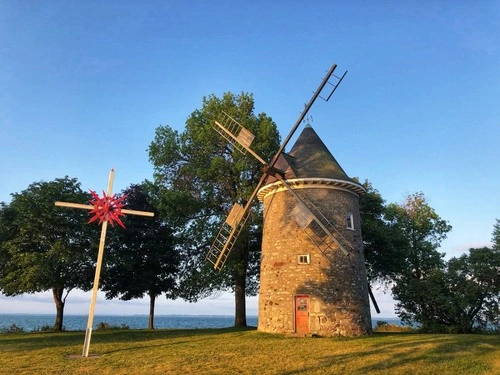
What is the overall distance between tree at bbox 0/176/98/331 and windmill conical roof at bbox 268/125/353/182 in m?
13.8

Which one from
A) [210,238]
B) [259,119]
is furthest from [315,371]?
[259,119]

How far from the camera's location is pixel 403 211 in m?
37.7

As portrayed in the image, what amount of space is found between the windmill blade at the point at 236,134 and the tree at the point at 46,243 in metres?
11.0

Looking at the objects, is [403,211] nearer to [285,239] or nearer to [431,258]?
[431,258]

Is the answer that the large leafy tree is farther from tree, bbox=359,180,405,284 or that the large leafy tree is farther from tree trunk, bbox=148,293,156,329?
tree, bbox=359,180,405,284

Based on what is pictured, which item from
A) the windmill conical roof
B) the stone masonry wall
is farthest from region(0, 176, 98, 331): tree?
the windmill conical roof

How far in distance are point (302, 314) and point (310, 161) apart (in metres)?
9.41

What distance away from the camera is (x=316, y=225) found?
72.6 feet

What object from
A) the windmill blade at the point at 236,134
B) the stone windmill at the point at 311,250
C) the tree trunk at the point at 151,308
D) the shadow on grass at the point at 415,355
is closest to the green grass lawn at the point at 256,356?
the shadow on grass at the point at 415,355

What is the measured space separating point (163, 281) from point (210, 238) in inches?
223

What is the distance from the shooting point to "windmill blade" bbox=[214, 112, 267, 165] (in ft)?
82.4

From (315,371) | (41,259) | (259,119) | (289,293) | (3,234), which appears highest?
(259,119)

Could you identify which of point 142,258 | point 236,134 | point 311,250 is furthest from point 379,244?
point 142,258

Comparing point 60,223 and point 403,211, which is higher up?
point 403,211
